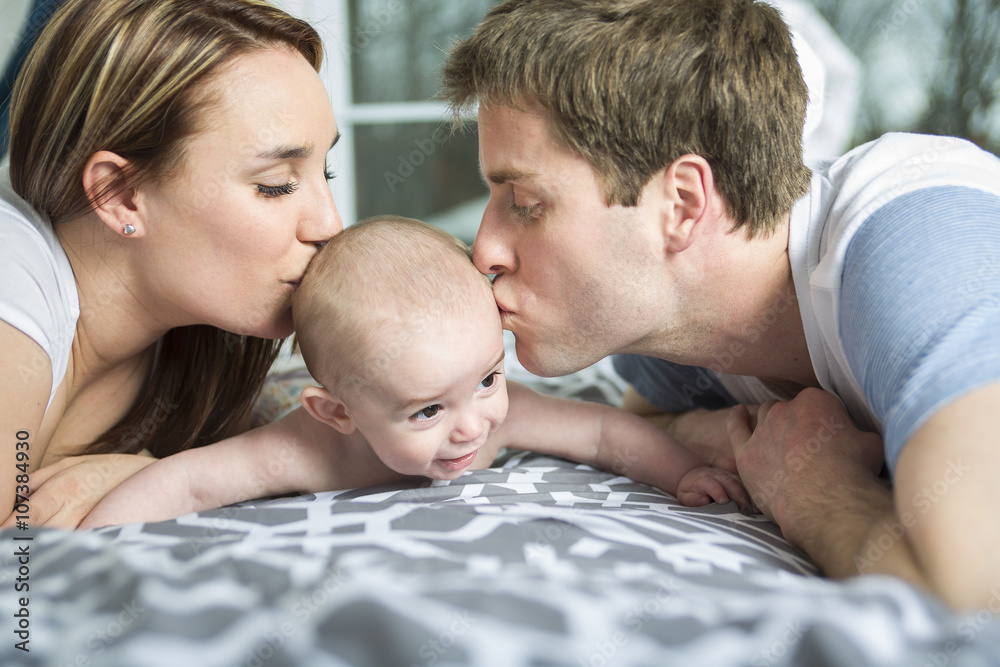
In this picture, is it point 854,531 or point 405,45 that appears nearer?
point 854,531

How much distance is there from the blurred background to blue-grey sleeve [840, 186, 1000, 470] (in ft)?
6.11

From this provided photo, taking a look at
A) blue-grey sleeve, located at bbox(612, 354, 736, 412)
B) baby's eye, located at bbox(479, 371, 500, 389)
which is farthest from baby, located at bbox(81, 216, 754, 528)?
blue-grey sleeve, located at bbox(612, 354, 736, 412)

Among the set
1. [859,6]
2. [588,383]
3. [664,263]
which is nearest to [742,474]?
[664,263]

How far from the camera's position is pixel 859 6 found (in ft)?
11.4

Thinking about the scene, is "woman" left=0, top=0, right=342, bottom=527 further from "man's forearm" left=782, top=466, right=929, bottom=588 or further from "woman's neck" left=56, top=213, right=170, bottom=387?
"man's forearm" left=782, top=466, right=929, bottom=588

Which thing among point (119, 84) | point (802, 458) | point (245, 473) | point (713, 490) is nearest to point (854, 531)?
point (802, 458)

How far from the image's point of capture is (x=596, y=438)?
1475 millimetres

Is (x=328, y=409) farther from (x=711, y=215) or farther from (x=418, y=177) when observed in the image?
(x=418, y=177)

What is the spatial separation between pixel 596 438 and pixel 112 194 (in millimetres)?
967

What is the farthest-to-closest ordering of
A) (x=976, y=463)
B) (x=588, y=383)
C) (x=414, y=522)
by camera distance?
(x=588, y=383)
(x=414, y=522)
(x=976, y=463)

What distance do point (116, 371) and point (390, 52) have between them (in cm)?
277

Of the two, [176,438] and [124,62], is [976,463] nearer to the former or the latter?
[124,62]

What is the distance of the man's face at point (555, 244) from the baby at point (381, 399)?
0.27 feet

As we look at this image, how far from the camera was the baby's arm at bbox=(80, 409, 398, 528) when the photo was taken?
1241mm
